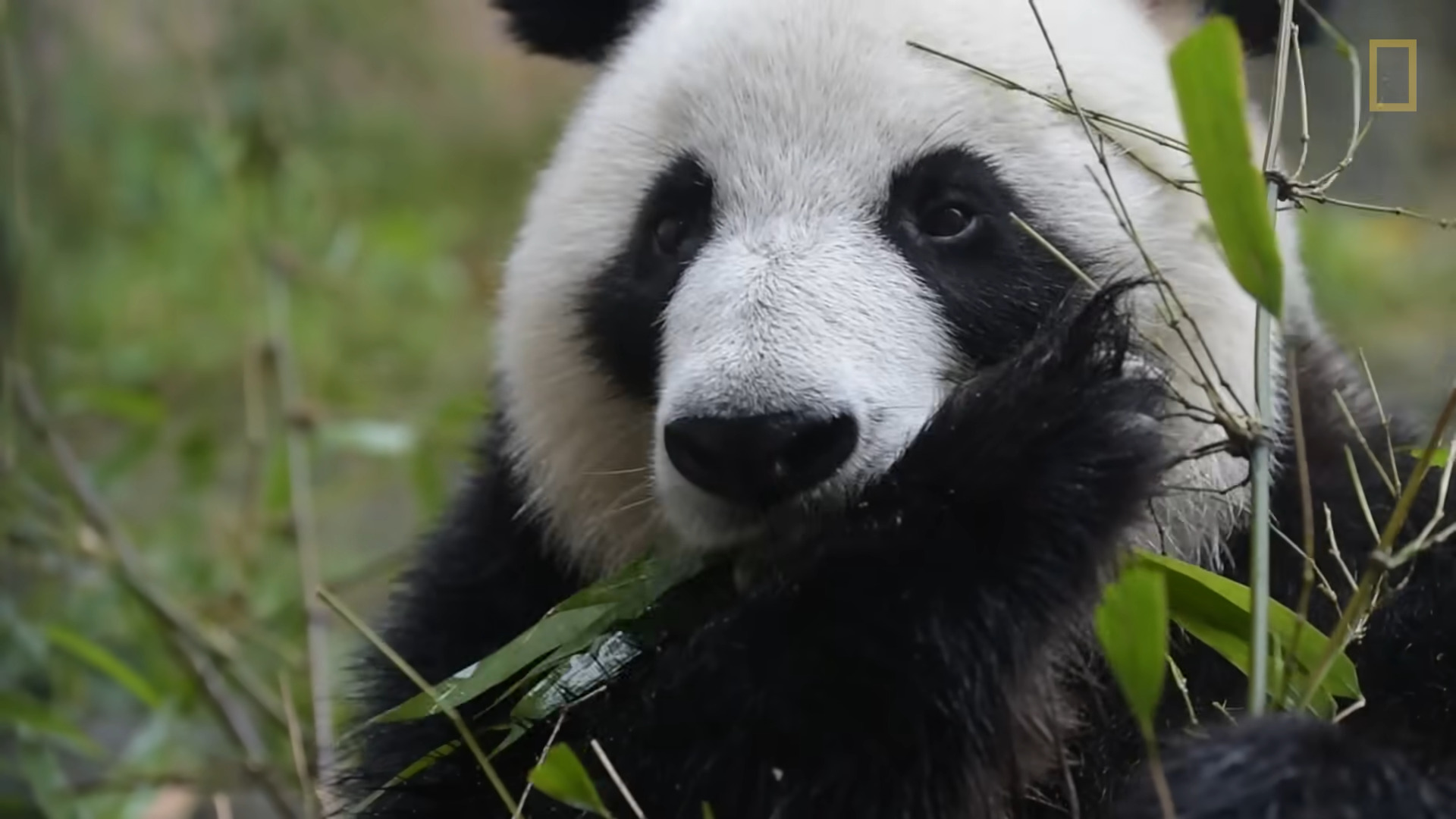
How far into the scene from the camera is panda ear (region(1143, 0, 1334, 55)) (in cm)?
235

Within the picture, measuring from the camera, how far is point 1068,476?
5.20 feet

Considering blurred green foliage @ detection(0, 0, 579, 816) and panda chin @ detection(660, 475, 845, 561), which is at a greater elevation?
panda chin @ detection(660, 475, 845, 561)

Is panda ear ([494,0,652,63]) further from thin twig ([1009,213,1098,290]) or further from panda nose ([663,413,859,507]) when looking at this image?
panda nose ([663,413,859,507])

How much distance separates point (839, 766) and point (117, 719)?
8.86 feet

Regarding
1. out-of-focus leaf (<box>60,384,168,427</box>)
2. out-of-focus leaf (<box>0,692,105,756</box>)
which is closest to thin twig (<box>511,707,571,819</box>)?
out-of-focus leaf (<box>0,692,105,756</box>)

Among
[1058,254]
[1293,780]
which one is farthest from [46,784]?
[1293,780]

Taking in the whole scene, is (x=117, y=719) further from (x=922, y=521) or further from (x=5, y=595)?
(x=922, y=521)

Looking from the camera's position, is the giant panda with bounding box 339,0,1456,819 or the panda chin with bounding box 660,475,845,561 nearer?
the giant panda with bounding box 339,0,1456,819

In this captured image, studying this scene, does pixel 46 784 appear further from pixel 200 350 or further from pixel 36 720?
pixel 200 350

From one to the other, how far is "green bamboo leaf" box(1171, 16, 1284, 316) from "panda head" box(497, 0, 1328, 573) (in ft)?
1.44

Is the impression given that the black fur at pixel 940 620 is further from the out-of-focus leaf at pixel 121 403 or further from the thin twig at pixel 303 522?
the out-of-focus leaf at pixel 121 403

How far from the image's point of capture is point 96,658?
9.86ft

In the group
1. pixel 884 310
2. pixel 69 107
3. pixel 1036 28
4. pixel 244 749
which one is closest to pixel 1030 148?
pixel 1036 28

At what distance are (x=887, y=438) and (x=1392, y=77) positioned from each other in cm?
105
